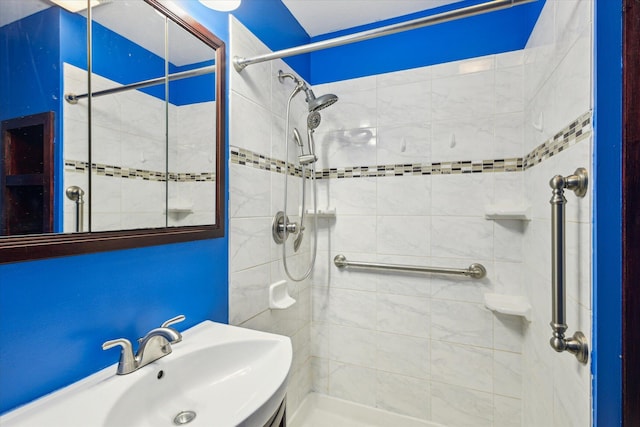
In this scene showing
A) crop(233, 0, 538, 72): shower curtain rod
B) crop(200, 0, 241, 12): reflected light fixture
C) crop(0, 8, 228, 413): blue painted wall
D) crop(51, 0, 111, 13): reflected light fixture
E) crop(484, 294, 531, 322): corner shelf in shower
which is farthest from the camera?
crop(484, 294, 531, 322): corner shelf in shower

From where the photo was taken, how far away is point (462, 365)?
167cm

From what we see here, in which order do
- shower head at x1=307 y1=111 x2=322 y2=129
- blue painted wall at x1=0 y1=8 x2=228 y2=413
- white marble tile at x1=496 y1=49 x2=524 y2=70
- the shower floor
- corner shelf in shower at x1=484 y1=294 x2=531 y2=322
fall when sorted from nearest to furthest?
blue painted wall at x1=0 y1=8 x2=228 y2=413 < corner shelf in shower at x1=484 y1=294 x2=531 y2=322 < white marble tile at x1=496 y1=49 x2=524 y2=70 < shower head at x1=307 y1=111 x2=322 y2=129 < the shower floor

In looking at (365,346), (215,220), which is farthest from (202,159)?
(365,346)

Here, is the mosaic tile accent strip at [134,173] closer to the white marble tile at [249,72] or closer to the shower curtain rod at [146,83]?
the shower curtain rod at [146,83]

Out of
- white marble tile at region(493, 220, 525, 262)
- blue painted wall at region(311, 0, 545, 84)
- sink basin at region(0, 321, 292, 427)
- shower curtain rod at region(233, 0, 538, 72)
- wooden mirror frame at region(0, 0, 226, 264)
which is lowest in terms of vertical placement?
sink basin at region(0, 321, 292, 427)

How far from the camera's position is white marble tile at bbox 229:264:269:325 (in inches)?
51.3

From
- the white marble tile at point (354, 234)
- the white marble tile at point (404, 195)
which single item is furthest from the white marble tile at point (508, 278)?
the white marble tile at point (354, 234)

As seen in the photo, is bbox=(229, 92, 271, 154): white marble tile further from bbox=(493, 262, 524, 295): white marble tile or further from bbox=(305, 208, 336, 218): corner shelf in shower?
bbox=(493, 262, 524, 295): white marble tile

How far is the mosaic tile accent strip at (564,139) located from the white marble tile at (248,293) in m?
1.31

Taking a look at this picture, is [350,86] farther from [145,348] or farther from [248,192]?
[145,348]

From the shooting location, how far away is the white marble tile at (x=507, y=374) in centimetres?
157

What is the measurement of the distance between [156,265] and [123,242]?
0.48 ft

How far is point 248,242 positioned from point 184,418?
28.4 inches

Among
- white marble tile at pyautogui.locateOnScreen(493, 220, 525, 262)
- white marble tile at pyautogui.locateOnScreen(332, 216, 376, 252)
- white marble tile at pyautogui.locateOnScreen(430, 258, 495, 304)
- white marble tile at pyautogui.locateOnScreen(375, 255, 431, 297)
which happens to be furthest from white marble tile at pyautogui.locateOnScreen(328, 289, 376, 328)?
white marble tile at pyautogui.locateOnScreen(493, 220, 525, 262)
